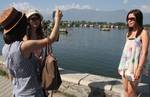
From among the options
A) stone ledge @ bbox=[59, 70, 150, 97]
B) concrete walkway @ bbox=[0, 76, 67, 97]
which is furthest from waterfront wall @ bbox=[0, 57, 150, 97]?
concrete walkway @ bbox=[0, 76, 67, 97]

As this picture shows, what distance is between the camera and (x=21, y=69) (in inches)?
129

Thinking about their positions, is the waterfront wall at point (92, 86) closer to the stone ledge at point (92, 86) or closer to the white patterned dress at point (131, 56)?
the stone ledge at point (92, 86)

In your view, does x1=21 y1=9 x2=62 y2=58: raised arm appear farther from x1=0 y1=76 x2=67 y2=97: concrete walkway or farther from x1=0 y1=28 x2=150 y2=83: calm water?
x1=0 y1=28 x2=150 y2=83: calm water

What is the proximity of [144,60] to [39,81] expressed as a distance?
168cm

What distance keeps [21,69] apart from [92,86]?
3.09 meters

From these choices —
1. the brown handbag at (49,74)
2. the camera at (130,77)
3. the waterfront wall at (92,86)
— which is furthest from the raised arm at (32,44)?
the waterfront wall at (92,86)

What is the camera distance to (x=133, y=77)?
183 inches

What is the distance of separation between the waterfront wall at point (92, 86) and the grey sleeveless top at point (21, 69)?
250 cm

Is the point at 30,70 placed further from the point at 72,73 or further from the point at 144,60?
the point at 72,73

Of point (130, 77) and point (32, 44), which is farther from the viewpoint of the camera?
point (130, 77)

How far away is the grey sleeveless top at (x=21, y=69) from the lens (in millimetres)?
3230

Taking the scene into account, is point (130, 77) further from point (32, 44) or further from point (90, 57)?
point (90, 57)

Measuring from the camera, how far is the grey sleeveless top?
323 centimetres

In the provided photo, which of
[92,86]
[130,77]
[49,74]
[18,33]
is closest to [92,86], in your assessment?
[92,86]
